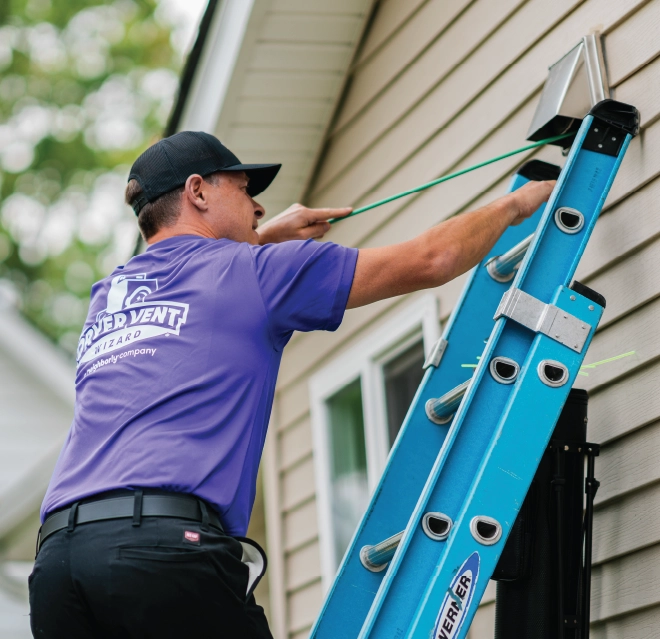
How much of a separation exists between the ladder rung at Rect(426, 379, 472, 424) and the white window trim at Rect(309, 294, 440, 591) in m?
1.07

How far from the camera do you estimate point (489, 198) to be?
3832 mm

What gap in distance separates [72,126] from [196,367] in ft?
63.4

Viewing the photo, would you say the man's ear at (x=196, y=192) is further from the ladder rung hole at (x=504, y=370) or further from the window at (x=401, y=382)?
the window at (x=401, y=382)

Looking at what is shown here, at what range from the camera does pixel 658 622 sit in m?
2.70

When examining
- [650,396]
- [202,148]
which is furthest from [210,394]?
[650,396]

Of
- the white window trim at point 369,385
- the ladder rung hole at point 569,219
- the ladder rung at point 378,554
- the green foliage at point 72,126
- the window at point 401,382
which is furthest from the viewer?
the green foliage at point 72,126

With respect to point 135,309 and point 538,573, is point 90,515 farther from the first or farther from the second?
point 538,573

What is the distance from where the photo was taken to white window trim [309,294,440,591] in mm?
4258

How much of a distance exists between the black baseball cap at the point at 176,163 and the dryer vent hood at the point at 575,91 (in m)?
0.95

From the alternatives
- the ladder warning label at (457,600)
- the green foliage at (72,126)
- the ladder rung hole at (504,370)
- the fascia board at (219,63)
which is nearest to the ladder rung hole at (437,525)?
the ladder warning label at (457,600)

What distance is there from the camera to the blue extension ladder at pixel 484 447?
7.45ft

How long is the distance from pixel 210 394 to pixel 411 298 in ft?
6.82

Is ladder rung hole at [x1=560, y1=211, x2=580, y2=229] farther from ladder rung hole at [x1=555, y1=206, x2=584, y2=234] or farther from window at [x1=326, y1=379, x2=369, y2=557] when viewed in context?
window at [x1=326, y1=379, x2=369, y2=557]

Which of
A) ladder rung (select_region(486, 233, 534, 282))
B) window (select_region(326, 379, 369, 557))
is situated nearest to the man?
ladder rung (select_region(486, 233, 534, 282))
